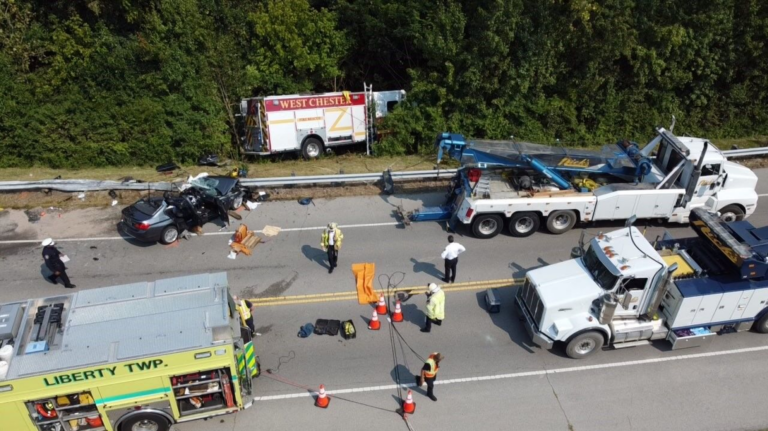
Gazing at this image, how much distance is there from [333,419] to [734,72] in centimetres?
2344

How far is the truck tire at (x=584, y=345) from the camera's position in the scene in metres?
10.7

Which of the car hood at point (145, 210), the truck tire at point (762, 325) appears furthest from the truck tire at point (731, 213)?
the car hood at point (145, 210)

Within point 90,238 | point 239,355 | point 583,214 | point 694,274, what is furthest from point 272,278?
point 694,274

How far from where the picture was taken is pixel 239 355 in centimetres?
931

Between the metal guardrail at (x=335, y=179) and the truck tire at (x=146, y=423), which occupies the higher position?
the metal guardrail at (x=335, y=179)

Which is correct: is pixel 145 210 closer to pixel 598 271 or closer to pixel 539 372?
pixel 539 372

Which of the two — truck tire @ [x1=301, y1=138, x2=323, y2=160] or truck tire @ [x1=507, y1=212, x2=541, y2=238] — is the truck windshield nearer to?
truck tire @ [x1=507, y1=212, x2=541, y2=238]

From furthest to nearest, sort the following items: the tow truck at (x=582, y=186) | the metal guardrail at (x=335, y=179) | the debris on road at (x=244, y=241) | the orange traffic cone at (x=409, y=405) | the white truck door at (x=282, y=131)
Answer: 1. the white truck door at (x=282, y=131)
2. the metal guardrail at (x=335, y=179)
3. the debris on road at (x=244, y=241)
4. the tow truck at (x=582, y=186)
5. the orange traffic cone at (x=409, y=405)

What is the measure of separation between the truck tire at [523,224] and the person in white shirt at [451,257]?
2685 mm

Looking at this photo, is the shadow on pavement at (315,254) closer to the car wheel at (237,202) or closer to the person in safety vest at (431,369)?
the car wheel at (237,202)

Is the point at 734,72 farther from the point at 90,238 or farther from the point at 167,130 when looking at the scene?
the point at 90,238

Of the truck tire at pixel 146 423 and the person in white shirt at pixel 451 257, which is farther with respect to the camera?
the person in white shirt at pixel 451 257

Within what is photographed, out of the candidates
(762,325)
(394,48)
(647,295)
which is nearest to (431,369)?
(647,295)

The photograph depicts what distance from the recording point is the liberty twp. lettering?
328 inches
